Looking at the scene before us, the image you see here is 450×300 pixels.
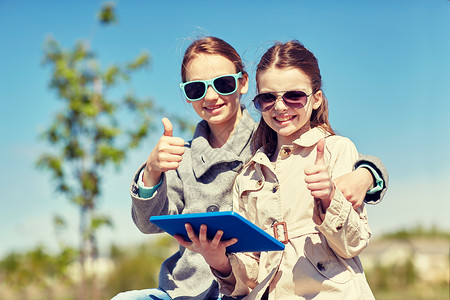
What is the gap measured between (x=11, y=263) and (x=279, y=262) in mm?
8643

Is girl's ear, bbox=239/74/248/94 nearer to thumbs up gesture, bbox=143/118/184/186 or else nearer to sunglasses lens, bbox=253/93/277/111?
sunglasses lens, bbox=253/93/277/111

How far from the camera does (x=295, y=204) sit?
2.21m

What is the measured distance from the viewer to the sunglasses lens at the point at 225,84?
2.64 metres

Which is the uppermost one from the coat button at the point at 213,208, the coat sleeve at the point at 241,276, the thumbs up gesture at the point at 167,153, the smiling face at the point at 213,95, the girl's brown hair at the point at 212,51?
the girl's brown hair at the point at 212,51

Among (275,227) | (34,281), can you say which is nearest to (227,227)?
(275,227)

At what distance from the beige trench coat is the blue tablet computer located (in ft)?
0.57

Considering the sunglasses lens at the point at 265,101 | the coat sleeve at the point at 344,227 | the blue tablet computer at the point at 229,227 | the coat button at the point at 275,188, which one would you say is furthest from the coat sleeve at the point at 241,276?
the sunglasses lens at the point at 265,101

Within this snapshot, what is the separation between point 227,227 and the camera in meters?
1.93

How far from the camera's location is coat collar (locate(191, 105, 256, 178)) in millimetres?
2666

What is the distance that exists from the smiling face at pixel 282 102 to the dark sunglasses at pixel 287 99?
0.6 inches

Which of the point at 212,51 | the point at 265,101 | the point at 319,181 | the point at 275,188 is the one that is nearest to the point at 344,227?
the point at 319,181

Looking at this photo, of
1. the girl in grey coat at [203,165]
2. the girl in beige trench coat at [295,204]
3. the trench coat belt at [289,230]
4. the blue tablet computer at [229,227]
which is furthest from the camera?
the girl in grey coat at [203,165]

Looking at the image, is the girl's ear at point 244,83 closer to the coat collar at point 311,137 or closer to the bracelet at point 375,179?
the coat collar at point 311,137

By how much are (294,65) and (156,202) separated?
911 mm
